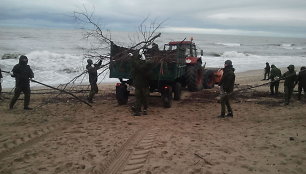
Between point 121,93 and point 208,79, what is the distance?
664cm

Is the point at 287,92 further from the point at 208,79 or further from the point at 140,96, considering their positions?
the point at 140,96

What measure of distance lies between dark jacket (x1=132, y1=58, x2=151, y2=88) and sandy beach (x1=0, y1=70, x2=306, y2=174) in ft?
3.43

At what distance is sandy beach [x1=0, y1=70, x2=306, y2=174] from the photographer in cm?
518

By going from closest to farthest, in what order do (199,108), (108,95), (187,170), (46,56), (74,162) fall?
1. (187,170)
2. (74,162)
3. (199,108)
4. (108,95)
5. (46,56)

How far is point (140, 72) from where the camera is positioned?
9.30 meters

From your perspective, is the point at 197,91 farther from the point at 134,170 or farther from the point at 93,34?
the point at 134,170

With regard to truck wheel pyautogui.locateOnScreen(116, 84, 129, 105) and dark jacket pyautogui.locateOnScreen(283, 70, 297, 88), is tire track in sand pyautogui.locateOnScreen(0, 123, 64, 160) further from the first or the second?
dark jacket pyautogui.locateOnScreen(283, 70, 297, 88)

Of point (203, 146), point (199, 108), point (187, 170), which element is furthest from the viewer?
point (199, 108)

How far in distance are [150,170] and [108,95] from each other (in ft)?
28.0

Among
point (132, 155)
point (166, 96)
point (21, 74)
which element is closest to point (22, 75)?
point (21, 74)

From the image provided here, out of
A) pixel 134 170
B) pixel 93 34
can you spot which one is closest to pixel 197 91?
pixel 93 34

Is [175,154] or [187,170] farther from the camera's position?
[175,154]

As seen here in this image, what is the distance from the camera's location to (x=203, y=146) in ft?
20.4

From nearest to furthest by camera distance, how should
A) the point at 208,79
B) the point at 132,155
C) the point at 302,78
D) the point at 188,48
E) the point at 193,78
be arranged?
the point at 132,155
the point at 302,78
the point at 193,78
the point at 188,48
the point at 208,79
